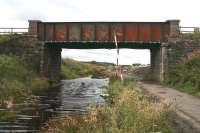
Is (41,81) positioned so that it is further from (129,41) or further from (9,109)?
(9,109)

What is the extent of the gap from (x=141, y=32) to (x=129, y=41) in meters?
1.70

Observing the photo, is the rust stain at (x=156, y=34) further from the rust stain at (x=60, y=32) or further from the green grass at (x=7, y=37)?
the green grass at (x=7, y=37)

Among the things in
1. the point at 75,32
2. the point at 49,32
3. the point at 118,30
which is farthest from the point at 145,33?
the point at 49,32

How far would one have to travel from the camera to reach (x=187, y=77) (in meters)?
43.8

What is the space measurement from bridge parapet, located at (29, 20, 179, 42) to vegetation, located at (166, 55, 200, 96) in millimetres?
4596

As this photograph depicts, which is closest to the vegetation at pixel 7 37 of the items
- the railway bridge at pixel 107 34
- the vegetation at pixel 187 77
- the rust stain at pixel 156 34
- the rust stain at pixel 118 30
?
the railway bridge at pixel 107 34

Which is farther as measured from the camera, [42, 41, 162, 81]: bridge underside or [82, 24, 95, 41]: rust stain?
[42, 41, 162, 81]: bridge underside

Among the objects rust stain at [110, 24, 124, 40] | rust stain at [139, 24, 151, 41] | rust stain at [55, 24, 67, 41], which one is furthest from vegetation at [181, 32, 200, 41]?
rust stain at [55, 24, 67, 41]

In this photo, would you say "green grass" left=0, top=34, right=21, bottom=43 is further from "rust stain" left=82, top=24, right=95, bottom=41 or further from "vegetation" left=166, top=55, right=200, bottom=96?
"vegetation" left=166, top=55, right=200, bottom=96

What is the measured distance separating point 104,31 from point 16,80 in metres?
14.9

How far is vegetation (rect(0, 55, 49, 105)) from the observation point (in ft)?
118

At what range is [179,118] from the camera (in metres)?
19.7

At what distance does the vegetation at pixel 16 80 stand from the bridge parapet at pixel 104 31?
485cm

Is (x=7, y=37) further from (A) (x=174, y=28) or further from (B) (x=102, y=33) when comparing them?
(A) (x=174, y=28)
